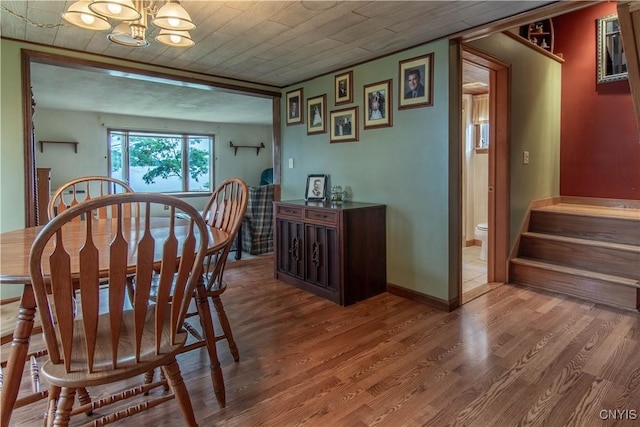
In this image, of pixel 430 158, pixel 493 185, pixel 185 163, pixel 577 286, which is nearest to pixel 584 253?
pixel 577 286

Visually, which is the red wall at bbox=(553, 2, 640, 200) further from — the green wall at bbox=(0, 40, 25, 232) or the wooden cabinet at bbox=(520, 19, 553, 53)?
the green wall at bbox=(0, 40, 25, 232)

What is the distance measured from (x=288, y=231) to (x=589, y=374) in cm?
237

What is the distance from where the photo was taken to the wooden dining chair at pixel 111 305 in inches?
41.2

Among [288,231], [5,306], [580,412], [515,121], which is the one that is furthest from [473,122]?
[5,306]

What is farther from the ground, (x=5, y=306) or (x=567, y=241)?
(x=567, y=241)

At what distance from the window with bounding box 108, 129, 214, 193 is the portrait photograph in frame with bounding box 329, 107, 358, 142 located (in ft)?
14.6

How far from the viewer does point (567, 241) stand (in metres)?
3.30

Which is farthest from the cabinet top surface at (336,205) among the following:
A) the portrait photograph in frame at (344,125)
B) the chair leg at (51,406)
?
the chair leg at (51,406)

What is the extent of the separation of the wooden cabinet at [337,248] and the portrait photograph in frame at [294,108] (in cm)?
113

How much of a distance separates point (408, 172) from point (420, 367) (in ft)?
5.10

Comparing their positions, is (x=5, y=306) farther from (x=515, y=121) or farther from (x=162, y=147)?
(x=162, y=147)

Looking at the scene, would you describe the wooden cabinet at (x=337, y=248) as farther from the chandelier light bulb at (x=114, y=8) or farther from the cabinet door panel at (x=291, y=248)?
the chandelier light bulb at (x=114, y=8)

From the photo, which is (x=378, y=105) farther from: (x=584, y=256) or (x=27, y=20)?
(x=27, y=20)

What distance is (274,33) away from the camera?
2.56 metres
